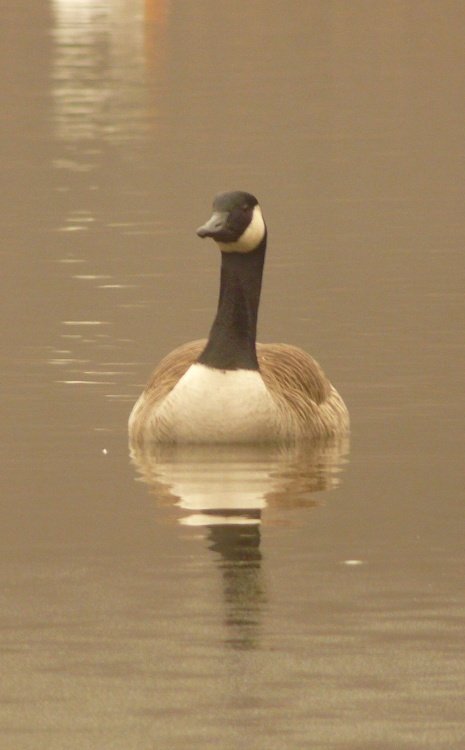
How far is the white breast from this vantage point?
15016 millimetres

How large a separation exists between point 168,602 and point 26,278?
13227 mm

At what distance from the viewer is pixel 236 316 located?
1561cm

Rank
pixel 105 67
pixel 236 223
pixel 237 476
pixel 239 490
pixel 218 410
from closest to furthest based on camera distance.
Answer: pixel 239 490, pixel 237 476, pixel 218 410, pixel 236 223, pixel 105 67

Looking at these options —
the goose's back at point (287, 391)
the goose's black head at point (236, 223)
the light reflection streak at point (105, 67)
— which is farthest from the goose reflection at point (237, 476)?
the light reflection streak at point (105, 67)

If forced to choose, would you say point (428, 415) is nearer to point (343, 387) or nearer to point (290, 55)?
point (343, 387)

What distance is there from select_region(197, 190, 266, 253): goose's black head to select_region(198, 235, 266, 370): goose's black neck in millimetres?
84

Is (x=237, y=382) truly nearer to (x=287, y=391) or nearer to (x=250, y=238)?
(x=287, y=391)

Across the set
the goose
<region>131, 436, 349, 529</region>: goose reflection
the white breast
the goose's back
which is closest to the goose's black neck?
the goose

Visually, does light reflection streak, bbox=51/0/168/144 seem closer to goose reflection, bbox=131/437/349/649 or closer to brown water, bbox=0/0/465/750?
brown water, bbox=0/0/465/750

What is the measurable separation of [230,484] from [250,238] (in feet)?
7.74

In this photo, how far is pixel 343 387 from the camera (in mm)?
17609

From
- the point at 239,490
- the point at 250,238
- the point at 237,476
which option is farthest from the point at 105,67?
the point at 239,490

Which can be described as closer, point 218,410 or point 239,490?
point 239,490

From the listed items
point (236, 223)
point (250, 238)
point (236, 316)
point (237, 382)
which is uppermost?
point (236, 223)
